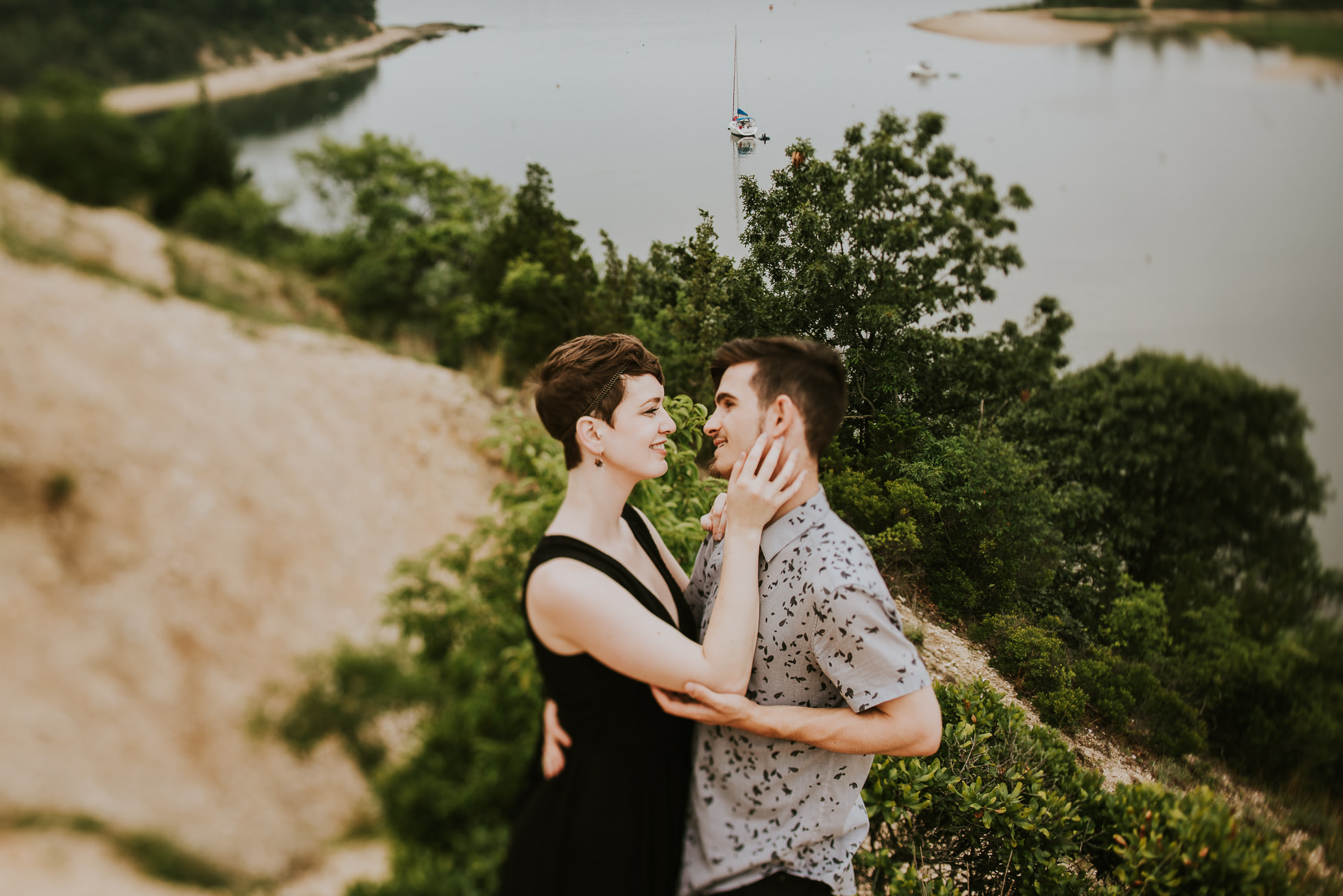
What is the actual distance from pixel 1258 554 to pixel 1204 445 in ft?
2.08

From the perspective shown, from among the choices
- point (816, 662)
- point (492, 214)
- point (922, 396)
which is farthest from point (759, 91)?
point (816, 662)

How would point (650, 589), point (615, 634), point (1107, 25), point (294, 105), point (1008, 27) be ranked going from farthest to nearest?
point (1008, 27) < point (1107, 25) < point (294, 105) < point (650, 589) < point (615, 634)

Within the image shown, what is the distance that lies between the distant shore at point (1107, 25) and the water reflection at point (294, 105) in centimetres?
275

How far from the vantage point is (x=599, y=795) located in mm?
2141

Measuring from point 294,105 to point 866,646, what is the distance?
251cm

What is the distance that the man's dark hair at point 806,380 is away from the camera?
82.2 inches

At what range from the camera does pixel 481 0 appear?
3.62 meters

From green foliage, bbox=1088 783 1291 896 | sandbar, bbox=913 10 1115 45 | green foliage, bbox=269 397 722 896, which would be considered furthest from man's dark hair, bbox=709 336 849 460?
green foliage, bbox=1088 783 1291 896

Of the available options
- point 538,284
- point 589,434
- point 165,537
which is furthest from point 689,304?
point 165,537

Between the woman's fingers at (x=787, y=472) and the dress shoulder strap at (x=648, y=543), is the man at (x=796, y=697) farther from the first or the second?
the dress shoulder strap at (x=648, y=543)

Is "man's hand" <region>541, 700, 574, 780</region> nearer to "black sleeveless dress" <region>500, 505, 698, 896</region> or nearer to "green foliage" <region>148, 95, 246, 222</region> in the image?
"black sleeveless dress" <region>500, 505, 698, 896</region>

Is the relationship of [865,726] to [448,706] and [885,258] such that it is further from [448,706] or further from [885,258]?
[885,258]

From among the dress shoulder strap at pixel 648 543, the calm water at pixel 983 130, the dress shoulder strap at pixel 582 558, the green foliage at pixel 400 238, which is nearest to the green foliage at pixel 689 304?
the calm water at pixel 983 130

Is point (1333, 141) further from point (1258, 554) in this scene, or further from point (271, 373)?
point (271, 373)
